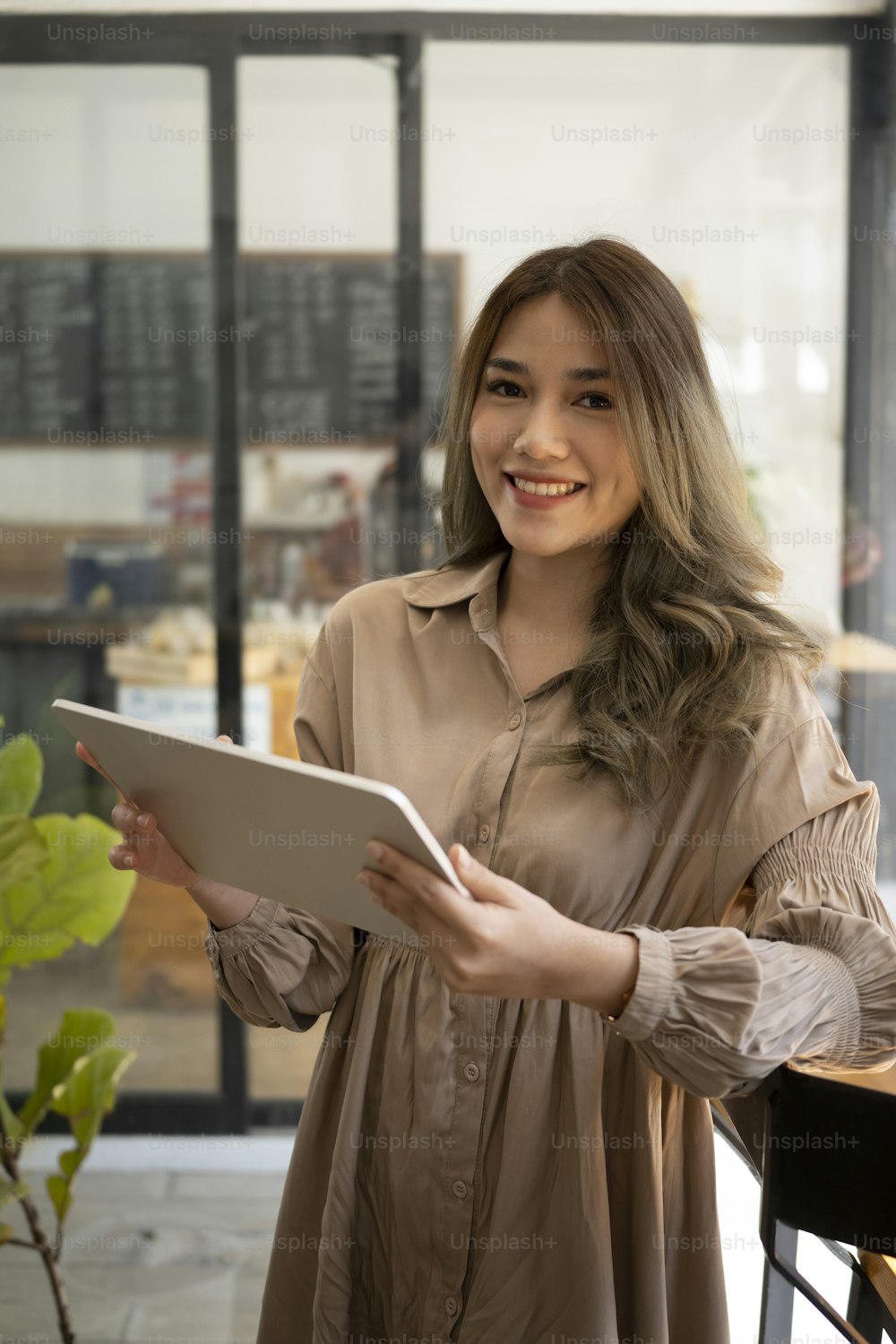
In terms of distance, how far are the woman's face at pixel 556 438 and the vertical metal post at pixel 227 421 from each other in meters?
1.90

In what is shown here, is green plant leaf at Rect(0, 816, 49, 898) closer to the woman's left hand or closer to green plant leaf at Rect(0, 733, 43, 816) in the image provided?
green plant leaf at Rect(0, 733, 43, 816)

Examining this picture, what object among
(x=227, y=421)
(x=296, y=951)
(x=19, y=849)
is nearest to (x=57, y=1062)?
(x=19, y=849)

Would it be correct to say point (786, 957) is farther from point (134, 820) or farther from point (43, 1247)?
point (43, 1247)

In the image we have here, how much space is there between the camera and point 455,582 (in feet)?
5.16

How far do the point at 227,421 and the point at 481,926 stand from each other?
243cm

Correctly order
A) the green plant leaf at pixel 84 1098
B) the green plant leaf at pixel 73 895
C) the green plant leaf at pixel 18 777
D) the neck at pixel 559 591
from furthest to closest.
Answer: the green plant leaf at pixel 73 895, the green plant leaf at pixel 18 777, the green plant leaf at pixel 84 1098, the neck at pixel 559 591

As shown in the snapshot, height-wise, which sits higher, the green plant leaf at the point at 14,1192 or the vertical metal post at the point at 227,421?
the vertical metal post at the point at 227,421

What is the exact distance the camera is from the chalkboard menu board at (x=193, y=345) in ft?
10.5

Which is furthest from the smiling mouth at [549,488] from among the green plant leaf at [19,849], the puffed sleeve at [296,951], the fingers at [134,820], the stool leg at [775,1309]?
the green plant leaf at [19,849]

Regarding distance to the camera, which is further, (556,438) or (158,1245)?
(158,1245)

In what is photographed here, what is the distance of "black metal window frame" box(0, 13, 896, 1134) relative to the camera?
311cm

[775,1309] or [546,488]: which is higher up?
[546,488]

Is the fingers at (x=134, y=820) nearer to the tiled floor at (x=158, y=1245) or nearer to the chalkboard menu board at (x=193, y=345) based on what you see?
the tiled floor at (x=158, y=1245)

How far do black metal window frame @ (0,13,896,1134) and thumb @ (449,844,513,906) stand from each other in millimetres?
2235
